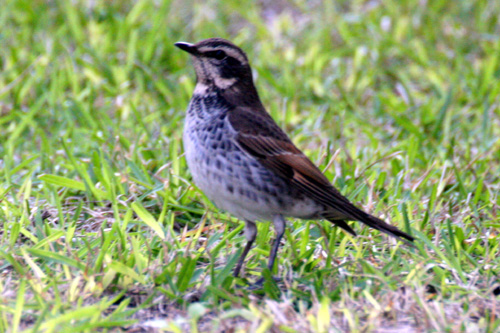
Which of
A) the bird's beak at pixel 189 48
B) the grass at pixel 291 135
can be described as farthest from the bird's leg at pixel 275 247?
the bird's beak at pixel 189 48

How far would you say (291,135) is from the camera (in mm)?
6680

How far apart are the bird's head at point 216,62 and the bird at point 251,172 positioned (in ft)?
0.14

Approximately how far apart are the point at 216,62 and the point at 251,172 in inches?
35.6

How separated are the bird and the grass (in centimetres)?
24

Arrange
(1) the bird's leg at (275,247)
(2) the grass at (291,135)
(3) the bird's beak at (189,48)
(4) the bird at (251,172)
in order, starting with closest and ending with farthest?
1. (2) the grass at (291,135)
2. (1) the bird's leg at (275,247)
3. (4) the bird at (251,172)
4. (3) the bird's beak at (189,48)

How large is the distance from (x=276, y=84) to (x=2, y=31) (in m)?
3.31

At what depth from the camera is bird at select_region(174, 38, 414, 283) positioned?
4148mm

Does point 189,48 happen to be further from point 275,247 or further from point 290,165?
point 275,247

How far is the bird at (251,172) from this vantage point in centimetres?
415

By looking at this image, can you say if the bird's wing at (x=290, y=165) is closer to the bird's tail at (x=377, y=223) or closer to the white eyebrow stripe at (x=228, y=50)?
the bird's tail at (x=377, y=223)

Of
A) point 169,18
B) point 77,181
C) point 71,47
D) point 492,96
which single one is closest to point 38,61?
point 71,47

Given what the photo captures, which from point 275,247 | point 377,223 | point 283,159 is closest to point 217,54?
point 283,159

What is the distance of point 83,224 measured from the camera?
4.86m

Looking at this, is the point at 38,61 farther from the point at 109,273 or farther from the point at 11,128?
the point at 109,273
